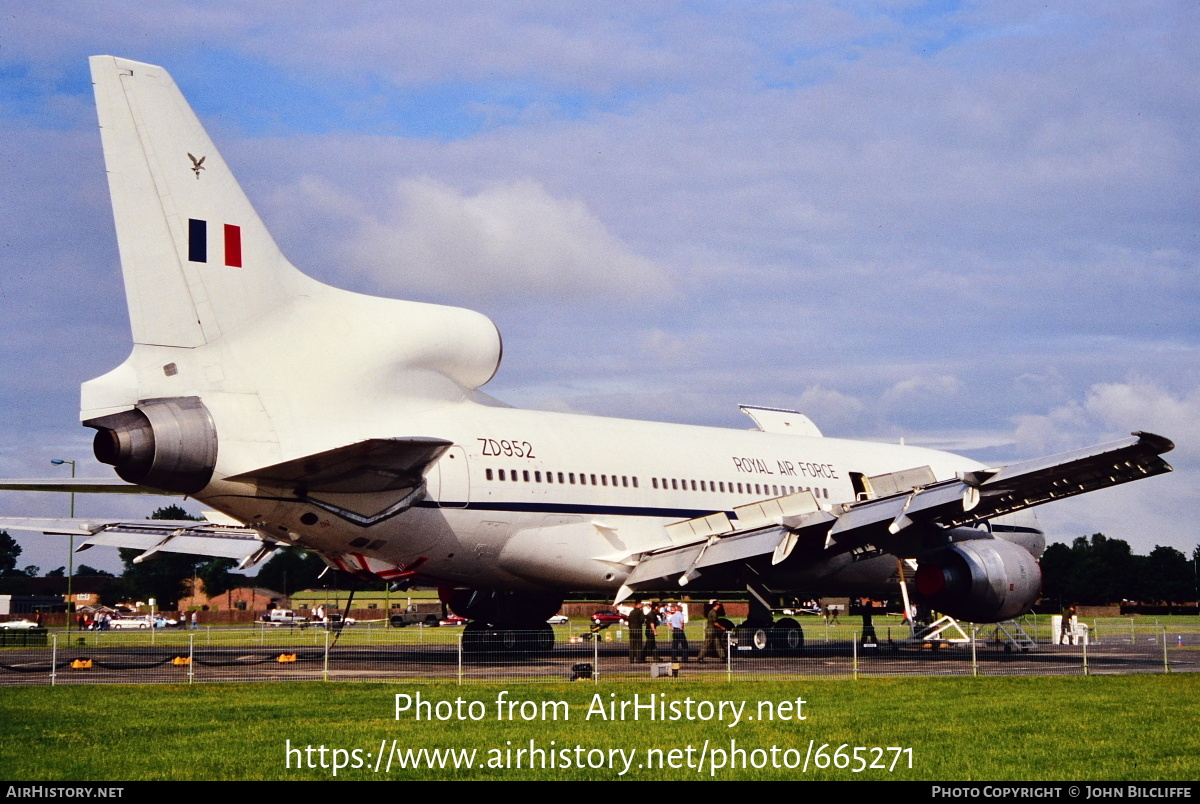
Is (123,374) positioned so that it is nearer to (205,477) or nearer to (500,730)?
(205,477)

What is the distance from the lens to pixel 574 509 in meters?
25.3

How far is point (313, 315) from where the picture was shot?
68.4 ft

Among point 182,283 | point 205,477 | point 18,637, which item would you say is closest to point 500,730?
point 205,477

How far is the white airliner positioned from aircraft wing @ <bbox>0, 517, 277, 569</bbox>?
8 centimetres

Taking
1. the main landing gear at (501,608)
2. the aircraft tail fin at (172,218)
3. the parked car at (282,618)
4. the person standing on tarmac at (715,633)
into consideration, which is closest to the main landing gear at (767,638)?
the person standing on tarmac at (715,633)

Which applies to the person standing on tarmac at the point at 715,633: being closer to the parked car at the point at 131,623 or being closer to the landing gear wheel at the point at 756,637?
the landing gear wheel at the point at 756,637

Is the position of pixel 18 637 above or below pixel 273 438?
below

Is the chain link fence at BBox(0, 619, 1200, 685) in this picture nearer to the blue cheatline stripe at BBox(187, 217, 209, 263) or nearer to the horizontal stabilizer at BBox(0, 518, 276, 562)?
the horizontal stabilizer at BBox(0, 518, 276, 562)

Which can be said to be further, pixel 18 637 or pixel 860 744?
pixel 18 637

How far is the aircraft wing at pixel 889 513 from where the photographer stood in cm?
2311

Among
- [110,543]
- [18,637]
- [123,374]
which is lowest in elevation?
[18,637]

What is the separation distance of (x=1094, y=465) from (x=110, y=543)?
22.8 m

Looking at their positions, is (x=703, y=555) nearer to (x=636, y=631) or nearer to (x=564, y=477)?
(x=636, y=631)
